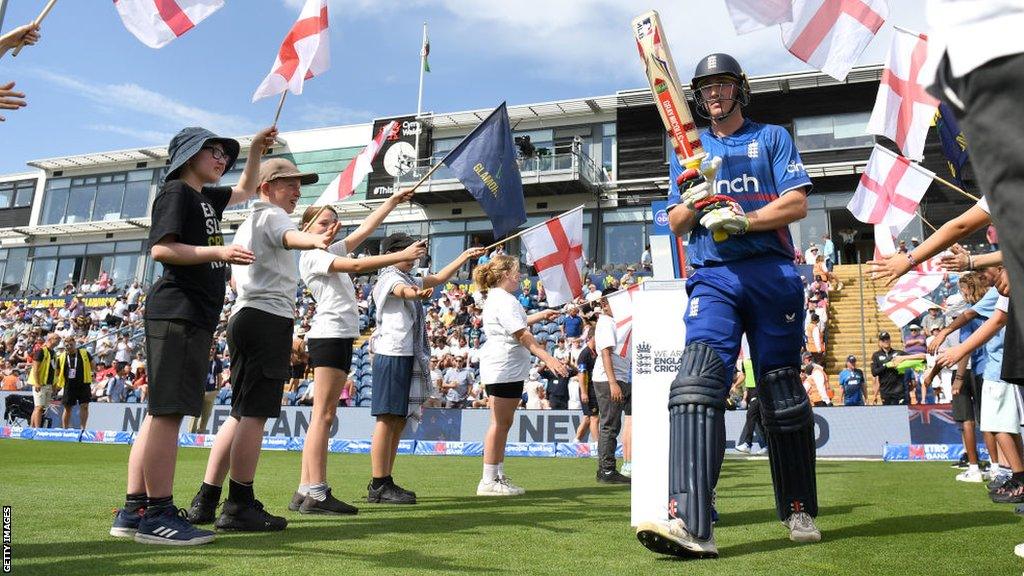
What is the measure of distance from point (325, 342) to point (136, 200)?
4240 cm

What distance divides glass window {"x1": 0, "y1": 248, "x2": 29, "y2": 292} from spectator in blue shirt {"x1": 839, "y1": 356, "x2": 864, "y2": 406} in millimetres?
45429

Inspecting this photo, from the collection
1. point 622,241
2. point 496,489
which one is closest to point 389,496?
point 496,489

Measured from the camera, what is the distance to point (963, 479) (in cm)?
789

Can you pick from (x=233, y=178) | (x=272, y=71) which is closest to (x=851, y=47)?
(x=272, y=71)

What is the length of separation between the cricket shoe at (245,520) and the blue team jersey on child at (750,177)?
278cm

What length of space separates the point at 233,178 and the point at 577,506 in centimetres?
3914

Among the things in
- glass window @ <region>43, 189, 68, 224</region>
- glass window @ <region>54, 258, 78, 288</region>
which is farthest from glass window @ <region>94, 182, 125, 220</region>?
glass window @ <region>54, 258, 78, 288</region>

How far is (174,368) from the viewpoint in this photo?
3.80 metres

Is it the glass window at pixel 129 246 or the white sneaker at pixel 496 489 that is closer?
the white sneaker at pixel 496 489

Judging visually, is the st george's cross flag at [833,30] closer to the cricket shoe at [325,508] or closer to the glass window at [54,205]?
the cricket shoe at [325,508]

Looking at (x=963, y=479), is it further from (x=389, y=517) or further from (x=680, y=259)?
(x=389, y=517)

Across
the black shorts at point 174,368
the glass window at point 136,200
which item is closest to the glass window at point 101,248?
the glass window at point 136,200

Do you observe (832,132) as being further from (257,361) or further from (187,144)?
(187,144)

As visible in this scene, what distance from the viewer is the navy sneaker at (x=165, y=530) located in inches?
146
